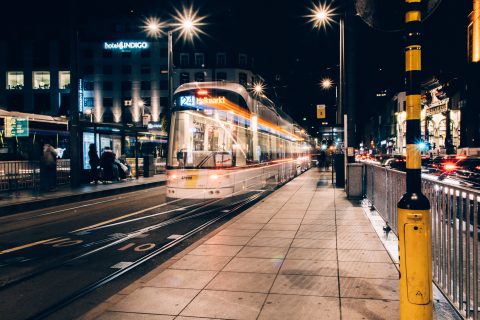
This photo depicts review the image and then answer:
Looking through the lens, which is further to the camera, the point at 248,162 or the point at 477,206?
the point at 248,162

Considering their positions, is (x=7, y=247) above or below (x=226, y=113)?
below

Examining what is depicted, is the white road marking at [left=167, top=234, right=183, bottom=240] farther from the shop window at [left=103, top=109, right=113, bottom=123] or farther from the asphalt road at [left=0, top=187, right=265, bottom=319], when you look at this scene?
the shop window at [left=103, top=109, right=113, bottom=123]

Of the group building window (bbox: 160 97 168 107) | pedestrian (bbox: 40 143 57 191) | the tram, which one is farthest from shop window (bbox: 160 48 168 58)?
the tram

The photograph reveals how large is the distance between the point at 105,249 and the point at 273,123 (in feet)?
43.3

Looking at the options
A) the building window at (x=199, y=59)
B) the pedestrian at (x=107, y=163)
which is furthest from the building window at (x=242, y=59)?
the pedestrian at (x=107, y=163)

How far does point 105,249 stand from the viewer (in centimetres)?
754

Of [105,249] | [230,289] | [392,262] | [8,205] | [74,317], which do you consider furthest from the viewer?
[8,205]

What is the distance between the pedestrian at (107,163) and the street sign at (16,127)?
4.02 metres

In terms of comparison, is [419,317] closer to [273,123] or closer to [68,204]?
[68,204]

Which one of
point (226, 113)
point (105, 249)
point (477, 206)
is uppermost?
point (226, 113)

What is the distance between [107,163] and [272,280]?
1735 cm

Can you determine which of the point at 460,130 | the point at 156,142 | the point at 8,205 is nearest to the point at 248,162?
the point at 8,205

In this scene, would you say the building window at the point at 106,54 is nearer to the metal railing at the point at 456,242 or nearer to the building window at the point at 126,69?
the building window at the point at 126,69

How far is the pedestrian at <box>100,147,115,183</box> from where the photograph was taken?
20891 millimetres
